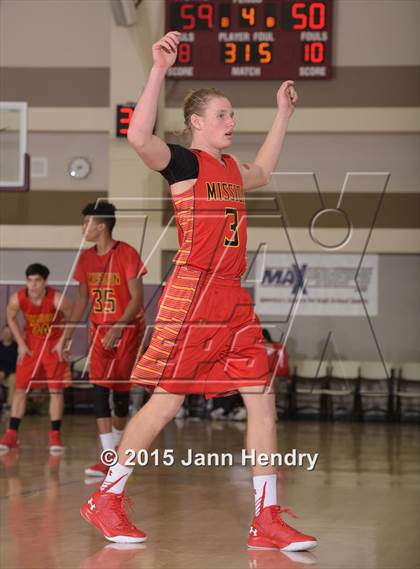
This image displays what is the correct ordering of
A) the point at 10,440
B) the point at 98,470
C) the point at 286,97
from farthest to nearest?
the point at 10,440 < the point at 98,470 < the point at 286,97

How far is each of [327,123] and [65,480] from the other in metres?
8.24

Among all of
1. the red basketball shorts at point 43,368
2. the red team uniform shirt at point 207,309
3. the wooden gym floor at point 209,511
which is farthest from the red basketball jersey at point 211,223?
the red basketball shorts at point 43,368

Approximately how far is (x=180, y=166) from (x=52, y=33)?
1066 cm

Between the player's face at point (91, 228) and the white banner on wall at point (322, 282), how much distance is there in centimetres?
696

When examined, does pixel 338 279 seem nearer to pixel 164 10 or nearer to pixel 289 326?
pixel 289 326

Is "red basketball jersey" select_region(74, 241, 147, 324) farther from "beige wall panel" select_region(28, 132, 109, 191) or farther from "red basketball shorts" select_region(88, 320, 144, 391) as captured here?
"beige wall panel" select_region(28, 132, 109, 191)

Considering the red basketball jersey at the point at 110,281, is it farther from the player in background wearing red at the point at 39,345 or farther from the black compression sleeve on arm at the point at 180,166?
the black compression sleeve on arm at the point at 180,166

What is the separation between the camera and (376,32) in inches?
536

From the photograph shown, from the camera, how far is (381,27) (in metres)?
13.6

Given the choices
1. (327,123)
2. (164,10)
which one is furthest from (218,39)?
(327,123)

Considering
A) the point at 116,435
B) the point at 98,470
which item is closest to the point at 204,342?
the point at 98,470

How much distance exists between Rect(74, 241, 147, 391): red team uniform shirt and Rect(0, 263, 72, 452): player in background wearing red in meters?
1.65

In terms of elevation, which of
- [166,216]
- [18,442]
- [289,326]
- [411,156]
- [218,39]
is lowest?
[18,442]

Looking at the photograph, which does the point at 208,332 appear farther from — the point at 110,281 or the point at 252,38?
the point at 252,38
